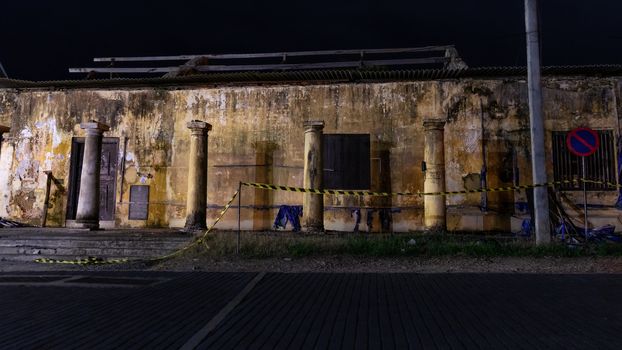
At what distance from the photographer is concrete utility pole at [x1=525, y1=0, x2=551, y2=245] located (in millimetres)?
10312

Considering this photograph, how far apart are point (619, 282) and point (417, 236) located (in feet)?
14.9

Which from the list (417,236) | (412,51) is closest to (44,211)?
(417,236)

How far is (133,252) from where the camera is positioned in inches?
402

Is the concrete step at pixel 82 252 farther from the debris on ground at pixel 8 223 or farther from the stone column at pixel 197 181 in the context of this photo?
the debris on ground at pixel 8 223

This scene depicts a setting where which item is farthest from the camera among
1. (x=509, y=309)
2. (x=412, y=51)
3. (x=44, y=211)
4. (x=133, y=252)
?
(x=412, y=51)

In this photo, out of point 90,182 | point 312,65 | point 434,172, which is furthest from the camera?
point 312,65

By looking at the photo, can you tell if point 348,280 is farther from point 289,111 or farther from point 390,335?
point 289,111

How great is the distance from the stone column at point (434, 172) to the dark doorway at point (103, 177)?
918 centimetres

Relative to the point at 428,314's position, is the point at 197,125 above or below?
above

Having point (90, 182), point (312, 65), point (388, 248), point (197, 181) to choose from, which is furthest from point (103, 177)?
point (388, 248)

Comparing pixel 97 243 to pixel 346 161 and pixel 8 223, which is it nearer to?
pixel 8 223

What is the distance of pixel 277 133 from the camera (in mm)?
14312

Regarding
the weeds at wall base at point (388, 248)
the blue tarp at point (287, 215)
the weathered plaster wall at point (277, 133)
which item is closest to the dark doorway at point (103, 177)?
the weathered plaster wall at point (277, 133)

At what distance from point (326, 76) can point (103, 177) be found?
7.41 meters
